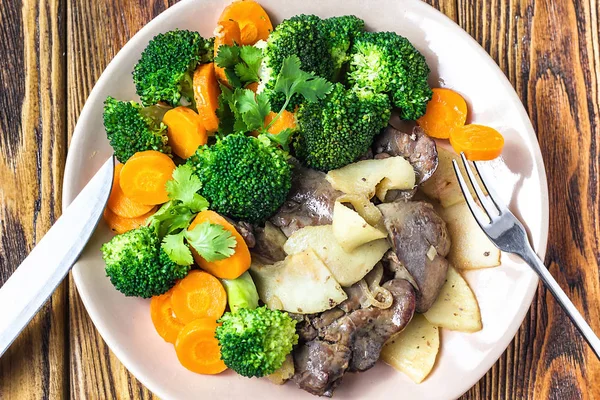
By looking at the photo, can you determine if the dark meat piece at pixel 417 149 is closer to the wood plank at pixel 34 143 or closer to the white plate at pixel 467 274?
the white plate at pixel 467 274

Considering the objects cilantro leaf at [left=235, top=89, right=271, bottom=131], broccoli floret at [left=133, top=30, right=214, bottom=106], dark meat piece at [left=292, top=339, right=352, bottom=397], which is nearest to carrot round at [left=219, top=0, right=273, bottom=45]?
broccoli floret at [left=133, top=30, right=214, bottom=106]

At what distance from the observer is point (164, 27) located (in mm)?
2504

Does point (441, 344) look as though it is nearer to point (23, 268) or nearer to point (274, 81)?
point (274, 81)

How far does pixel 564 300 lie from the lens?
2379mm

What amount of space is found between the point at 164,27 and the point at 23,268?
3.99 ft

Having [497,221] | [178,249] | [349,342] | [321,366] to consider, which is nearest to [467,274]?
[497,221]

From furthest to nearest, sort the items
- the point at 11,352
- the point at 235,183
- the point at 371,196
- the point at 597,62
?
1. the point at 597,62
2. the point at 11,352
3. the point at 371,196
4. the point at 235,183

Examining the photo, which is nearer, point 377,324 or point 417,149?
point 377,324

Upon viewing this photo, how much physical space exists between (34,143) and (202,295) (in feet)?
3.94

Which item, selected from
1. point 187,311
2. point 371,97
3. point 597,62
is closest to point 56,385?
point 187,311

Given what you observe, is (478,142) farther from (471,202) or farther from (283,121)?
(283,121)

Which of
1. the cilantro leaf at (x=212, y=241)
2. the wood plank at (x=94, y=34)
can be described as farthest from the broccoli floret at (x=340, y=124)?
the wood plank at (x=94, y=34)

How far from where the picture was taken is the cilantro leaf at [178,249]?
2.29 meters

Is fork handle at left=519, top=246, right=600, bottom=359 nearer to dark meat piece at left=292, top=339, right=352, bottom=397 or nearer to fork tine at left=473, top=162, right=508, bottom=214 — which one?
fork tine at left=473, top=162, right=508, bottom=214
